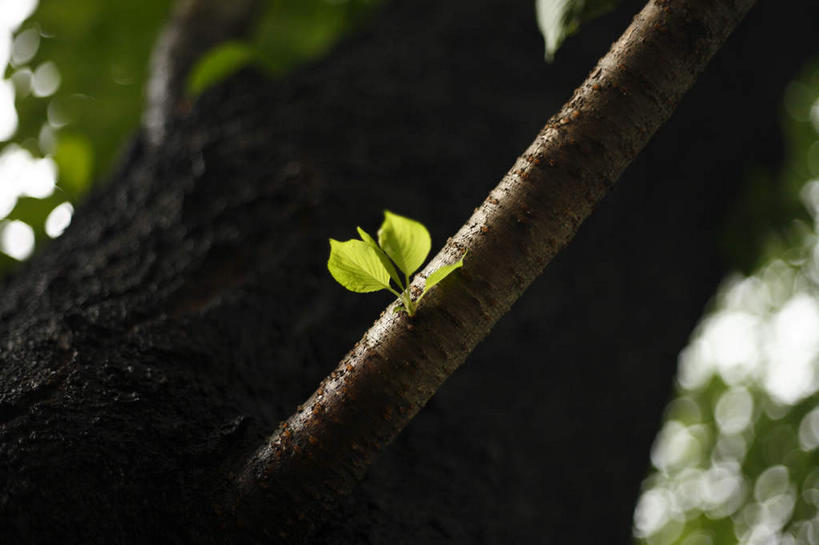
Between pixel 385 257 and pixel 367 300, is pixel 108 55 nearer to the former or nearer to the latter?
pixel 367 300

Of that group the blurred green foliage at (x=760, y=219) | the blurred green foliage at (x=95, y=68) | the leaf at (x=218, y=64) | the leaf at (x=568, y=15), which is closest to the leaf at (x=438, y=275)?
the leaf at (x=568, y=15)

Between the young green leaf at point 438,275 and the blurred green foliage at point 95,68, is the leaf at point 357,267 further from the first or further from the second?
the blurred green foliage at point 95,68

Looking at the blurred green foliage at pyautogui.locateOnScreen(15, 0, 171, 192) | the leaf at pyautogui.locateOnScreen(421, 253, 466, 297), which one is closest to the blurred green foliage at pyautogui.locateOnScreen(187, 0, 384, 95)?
the blurred green foliage at pyautogui.locateOnScreen(15, 0, 171, 192)

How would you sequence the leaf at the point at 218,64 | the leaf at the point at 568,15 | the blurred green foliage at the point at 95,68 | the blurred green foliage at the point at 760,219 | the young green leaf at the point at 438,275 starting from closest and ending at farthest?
the young green leaf at the point at 438,275, the leaf at the point at 568,15, the leaf at the point at 218,64, the blurred green foliage at the point at 760,219, the blurred green foliage at the point at 95,68

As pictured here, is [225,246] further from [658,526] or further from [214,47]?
[658,526]

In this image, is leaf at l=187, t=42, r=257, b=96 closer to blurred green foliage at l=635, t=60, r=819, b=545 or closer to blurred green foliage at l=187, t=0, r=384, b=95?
blurred green foliage at l=187, t=0, r=384, b=95
